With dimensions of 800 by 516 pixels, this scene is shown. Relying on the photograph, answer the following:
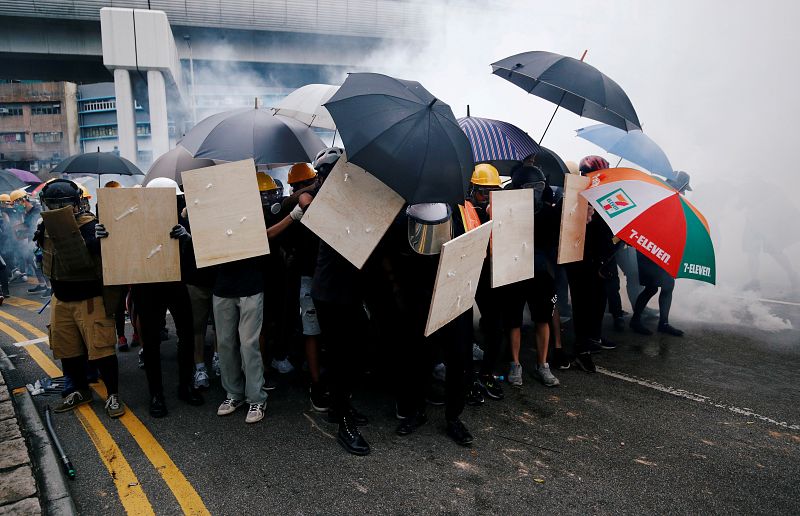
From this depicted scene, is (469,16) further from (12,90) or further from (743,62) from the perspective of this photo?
(12,90)

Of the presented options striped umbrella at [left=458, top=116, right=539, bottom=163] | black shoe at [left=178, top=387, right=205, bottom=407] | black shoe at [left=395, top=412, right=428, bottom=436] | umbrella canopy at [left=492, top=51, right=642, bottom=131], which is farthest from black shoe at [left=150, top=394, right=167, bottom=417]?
umbrella canopy at [left=492, top=51, right=642, bottom=131]

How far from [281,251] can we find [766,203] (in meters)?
8.05

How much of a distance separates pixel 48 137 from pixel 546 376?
217 ft

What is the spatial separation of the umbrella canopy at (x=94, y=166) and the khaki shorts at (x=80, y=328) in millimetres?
4054

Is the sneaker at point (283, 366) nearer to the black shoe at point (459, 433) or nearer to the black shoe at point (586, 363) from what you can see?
the black shoe at point (459, 433)

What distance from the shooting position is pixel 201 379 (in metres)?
4.32

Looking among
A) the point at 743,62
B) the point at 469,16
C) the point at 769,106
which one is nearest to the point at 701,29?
the point at 743,62

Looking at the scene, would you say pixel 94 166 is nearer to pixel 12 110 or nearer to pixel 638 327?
pixel 638 327

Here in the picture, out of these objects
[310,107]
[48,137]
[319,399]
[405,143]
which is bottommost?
[319,399]

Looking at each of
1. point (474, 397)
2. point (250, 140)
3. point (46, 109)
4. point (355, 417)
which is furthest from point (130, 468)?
point (46, 109)

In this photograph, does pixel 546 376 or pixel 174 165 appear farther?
pixel 174 165

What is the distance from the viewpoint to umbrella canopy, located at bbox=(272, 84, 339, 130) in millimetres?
5660

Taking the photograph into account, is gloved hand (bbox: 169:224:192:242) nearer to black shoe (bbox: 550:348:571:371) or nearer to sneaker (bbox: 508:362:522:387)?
sneaker (bbox: 508:362:522:387)

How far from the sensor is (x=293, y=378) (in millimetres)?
4551
